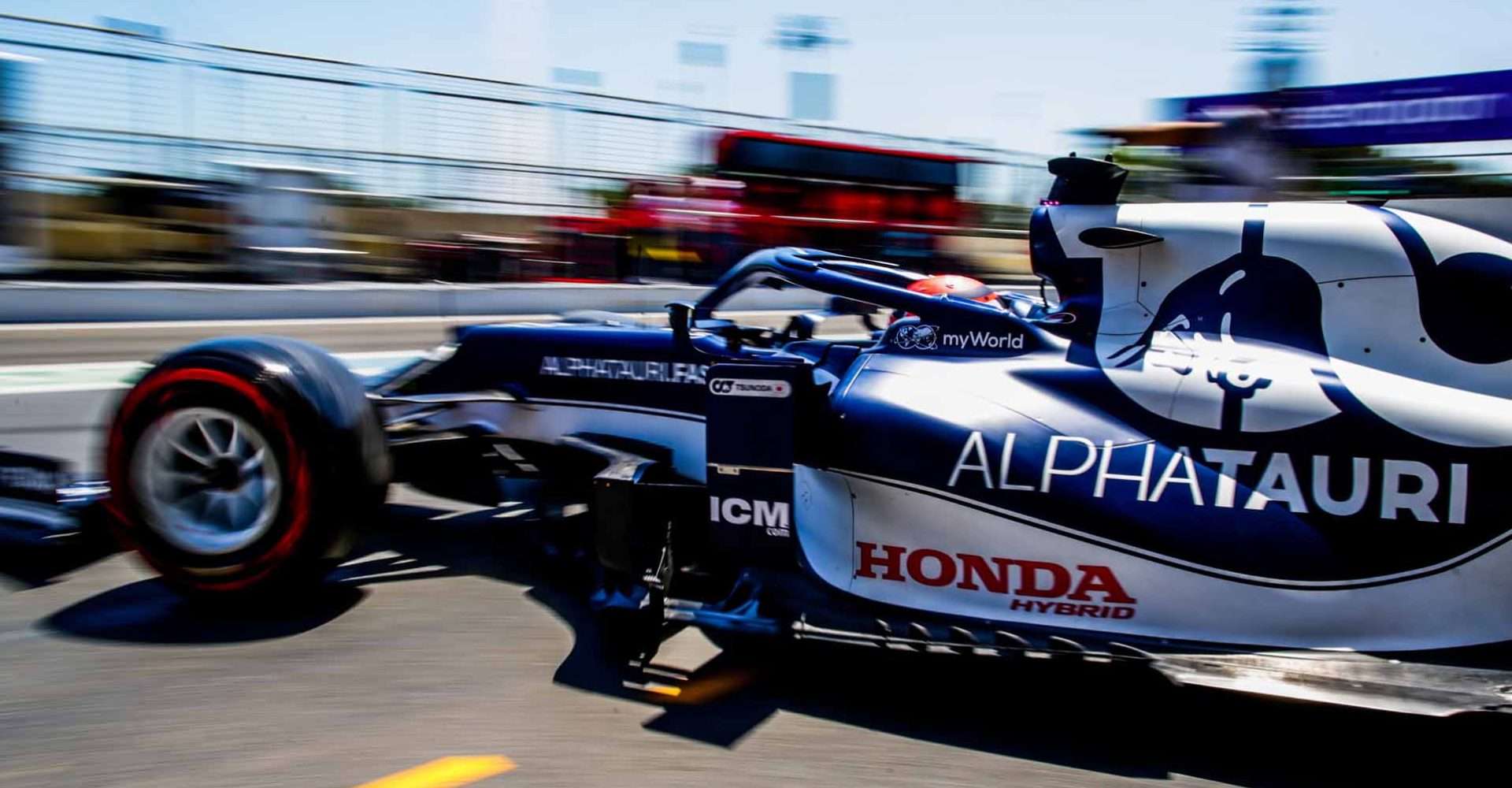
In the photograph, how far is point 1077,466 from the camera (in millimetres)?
3045

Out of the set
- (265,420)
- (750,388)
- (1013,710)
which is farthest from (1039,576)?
(265,420)

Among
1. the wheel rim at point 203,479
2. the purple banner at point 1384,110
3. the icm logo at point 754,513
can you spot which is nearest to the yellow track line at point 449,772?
the icm logo at point 754,513

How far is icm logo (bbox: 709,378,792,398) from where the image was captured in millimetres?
3336

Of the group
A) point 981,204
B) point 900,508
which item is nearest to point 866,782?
point 900,508

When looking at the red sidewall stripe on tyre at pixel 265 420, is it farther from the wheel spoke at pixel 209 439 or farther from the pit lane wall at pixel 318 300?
the pit lane wall at pixel 318 300

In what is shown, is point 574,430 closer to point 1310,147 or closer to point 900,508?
point 900,508

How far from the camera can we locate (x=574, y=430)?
14.0ft

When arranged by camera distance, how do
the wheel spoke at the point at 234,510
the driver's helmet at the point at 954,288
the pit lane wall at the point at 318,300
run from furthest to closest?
the pit lane wall at the point at 318,300 < the driver's helmet at the point at 954,288 < the wheel spoke at the point at 234,510

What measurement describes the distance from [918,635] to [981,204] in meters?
17.8

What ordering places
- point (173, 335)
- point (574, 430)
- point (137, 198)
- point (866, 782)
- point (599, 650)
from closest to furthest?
point (866, 782), point (599, 650), point (574, 430), point (173, 335), point (137, 198)

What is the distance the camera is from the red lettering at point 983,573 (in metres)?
3.09

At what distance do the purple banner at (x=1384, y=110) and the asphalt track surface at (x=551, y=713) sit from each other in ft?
32.0

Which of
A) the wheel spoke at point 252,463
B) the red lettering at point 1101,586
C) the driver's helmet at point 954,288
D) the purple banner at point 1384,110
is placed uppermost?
the purple banner at point 1384,110

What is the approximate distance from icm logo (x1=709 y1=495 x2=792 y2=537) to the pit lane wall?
20.5 feet
